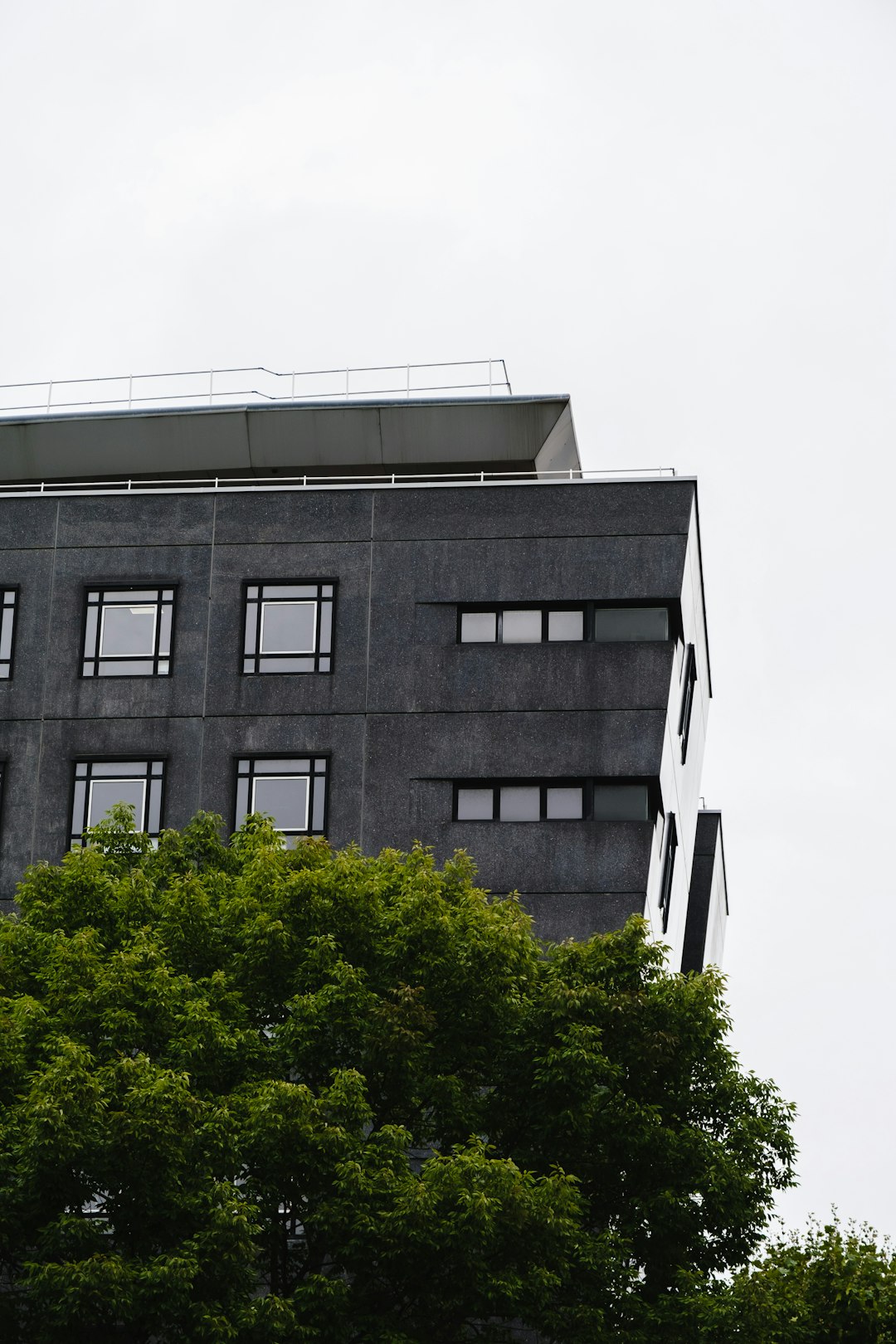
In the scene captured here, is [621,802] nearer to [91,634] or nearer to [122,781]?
[122,781]

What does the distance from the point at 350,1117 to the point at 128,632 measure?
18547 millimetres

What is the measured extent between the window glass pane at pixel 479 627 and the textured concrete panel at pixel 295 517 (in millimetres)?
3047

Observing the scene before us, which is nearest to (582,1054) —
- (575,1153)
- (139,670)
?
(575,1153)

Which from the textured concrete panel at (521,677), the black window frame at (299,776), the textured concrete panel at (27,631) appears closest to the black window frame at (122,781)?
the black window frame at (299,776)

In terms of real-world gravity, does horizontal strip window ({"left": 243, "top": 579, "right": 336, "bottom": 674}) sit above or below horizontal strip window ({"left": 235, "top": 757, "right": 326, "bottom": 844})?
above

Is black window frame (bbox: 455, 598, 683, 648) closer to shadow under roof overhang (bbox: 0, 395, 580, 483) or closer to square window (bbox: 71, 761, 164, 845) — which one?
shadow under roof overhang (bbox: 0, 395, 580, 483)

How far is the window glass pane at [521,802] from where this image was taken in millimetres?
42562

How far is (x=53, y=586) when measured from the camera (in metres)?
45.4

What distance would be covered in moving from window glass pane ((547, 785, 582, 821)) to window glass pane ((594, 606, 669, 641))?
3.58 meters

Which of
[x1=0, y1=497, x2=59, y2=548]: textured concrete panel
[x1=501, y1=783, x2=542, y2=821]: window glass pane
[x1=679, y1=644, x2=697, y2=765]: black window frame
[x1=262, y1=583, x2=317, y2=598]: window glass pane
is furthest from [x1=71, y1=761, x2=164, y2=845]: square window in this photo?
[x1=679, y1=644, x2=697, y2=765]: black window frame

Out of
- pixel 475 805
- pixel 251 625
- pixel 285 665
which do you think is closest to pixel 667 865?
pixel 475 805

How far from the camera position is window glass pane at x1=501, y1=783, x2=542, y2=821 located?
42562 mm

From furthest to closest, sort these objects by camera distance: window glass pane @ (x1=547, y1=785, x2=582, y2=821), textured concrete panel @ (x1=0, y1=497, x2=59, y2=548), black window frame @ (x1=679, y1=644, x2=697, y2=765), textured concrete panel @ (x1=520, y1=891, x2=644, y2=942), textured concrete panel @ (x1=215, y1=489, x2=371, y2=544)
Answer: black window frame @ (x1=679, y1=644, x2=697, y2=765) < textured concrete panel @ (x1=0, y1=497, x2=59, y2=548) < textured concrete panel @ (x1=215, y1=489, x2=371, y2=544) < window glass pane @ (x1=547, y1=785, x2=582, y2=821) < textured concrete panel @ (x1=520, y1=891, x2=644, y2=942)

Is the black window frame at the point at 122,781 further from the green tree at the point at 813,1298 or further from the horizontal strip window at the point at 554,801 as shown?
the green tree at the point at 813,1298
